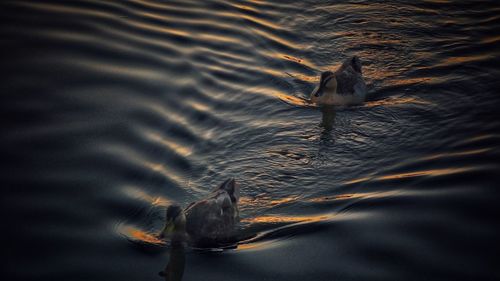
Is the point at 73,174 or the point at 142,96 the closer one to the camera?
the point at 73,174

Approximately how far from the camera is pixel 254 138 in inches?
405

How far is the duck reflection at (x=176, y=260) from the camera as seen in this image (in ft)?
23.1

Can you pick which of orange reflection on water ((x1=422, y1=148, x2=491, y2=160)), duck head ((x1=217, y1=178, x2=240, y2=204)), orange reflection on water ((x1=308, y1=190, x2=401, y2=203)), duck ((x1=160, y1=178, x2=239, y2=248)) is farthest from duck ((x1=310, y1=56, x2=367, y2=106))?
duck ((x1=160, y1=178, x2=239, y2=248))

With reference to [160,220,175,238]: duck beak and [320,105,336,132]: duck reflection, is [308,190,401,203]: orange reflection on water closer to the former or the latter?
[160,220,175,238]: duck beak

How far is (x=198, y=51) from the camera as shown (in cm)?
1343

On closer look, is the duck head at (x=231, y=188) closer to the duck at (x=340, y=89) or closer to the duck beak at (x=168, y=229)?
the duck beak at (x=168, y=229)

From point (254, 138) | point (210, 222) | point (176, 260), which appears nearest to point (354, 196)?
point (210, 222)

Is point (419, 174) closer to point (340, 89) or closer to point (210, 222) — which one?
point (210, 222)

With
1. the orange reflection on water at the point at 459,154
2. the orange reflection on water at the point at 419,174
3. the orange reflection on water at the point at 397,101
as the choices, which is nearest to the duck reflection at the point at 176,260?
the orange reflection on water at the point at 419,174

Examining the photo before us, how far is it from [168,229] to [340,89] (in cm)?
566

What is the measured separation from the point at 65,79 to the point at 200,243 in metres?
4.75

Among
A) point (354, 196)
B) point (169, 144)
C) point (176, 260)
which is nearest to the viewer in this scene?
point (176, 260)

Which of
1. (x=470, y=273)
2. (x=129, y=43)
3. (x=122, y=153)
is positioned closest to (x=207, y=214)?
A: (x=122, y=153)

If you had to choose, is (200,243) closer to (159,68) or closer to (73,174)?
(73,174)
